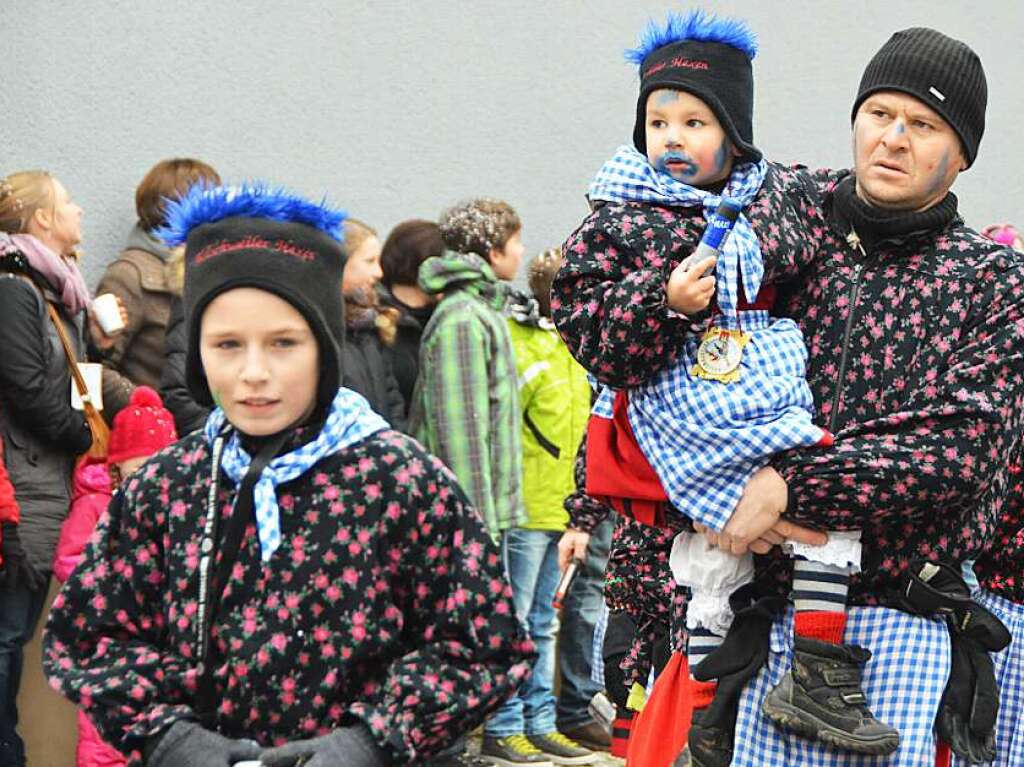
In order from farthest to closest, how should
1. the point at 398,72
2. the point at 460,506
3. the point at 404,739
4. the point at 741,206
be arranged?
the point at 398,72, the point at 741,206, the point at 460,506, the point at 404,739

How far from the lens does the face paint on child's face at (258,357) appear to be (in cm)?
300

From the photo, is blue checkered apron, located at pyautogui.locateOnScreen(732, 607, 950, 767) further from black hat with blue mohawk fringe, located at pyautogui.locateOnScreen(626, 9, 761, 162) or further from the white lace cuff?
black hat with blue mohawk fringe, located at pyautogui.locateOnScreen(626, 9, 761, 162)

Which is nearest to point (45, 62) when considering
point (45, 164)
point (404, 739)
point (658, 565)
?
point (45, 164)

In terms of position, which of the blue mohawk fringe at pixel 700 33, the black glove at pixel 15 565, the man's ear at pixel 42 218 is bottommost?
the black glove at pixel 15 565

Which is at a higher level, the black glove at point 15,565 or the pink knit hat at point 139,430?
the pink knit hat at point 139,430

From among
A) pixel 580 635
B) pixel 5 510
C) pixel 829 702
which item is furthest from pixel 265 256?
pixel 580 635

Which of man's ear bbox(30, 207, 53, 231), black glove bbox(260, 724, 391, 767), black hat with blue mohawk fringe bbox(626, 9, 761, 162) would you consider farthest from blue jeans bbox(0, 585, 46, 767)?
black hat with blue mohawk fringe bbox(626, 9, 761, 162)

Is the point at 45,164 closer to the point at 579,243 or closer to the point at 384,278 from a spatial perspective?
the point at 384,278

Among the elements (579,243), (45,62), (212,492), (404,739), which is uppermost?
(45,62)

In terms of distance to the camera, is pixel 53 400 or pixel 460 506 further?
pixel 53 400

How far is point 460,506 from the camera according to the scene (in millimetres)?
3062

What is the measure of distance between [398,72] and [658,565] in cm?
472

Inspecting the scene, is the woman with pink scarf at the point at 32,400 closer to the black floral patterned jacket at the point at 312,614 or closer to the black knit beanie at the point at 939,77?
the black floral patterned jacket at the point at 312,614

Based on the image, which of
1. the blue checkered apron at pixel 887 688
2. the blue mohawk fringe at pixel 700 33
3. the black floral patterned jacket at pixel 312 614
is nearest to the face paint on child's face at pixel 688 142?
the blue mohawk fringe at pixel 700 33
